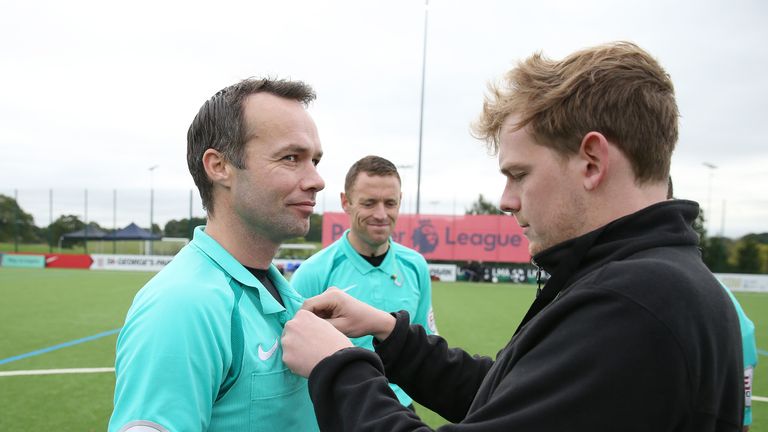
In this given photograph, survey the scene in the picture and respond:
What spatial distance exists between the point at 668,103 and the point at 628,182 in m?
0.27

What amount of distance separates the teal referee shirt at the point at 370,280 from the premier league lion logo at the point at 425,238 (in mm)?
24513

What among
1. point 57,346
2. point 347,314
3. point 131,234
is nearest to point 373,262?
point 347,314

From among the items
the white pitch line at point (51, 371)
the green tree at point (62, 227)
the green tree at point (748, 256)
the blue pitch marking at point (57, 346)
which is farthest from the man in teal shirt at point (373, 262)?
the green tree at point (62, 227)

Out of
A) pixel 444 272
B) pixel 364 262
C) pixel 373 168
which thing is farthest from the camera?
pixel 444 272

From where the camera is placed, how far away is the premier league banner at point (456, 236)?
95.2 feet

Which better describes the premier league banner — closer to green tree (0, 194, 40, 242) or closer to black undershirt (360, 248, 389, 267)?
green tree (0, 194, 40, 242)

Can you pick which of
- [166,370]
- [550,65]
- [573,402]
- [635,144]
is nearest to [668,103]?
[635,144]

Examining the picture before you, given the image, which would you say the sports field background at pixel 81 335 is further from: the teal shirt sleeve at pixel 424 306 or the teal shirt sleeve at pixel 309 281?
the teal shirt sleeve at pixel 309 281

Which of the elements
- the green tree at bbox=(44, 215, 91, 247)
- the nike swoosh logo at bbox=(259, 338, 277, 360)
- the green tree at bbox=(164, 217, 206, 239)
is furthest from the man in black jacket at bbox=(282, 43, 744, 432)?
the green tree at bbox=(44, 215, 91, 247)

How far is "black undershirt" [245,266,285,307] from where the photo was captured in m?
2.34

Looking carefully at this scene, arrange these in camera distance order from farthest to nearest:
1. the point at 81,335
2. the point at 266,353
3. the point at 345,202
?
1. the point at 81,335
2. the point at 345,202
3. the point at 266,353

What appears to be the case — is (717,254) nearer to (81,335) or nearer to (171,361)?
(81,335)

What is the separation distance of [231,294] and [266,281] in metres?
0.49

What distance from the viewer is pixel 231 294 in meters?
1.94
